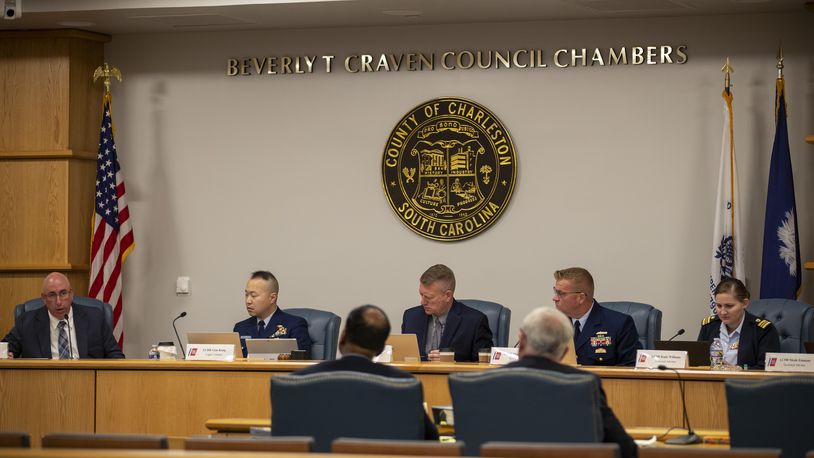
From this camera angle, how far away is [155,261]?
8883 millimetres

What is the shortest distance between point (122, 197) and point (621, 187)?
3629 mm

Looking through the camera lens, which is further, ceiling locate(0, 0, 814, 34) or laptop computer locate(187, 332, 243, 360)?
ceiling locate(0, 0, 814, 34)

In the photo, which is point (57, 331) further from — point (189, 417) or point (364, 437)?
point (364, 437)

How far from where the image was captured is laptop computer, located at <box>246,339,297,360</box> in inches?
258

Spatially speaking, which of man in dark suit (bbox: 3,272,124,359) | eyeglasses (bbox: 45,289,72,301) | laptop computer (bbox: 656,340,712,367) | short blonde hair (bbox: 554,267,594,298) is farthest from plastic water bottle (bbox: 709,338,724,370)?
eyeglasses (bbox: 45,289,72,301)

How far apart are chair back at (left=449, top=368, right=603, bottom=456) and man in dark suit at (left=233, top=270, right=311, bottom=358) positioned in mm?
3202

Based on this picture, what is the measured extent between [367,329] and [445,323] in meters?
2.73

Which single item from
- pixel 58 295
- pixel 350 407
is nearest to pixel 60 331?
pixel 58 295

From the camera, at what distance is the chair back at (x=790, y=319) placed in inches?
261

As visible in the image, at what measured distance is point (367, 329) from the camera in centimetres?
439

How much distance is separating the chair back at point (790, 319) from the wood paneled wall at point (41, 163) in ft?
15.8

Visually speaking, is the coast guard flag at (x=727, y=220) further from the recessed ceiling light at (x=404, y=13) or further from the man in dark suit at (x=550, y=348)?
the man in dark suit at (x=550, y=348)

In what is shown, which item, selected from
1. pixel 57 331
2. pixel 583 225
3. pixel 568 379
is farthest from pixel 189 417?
pixel 583 225

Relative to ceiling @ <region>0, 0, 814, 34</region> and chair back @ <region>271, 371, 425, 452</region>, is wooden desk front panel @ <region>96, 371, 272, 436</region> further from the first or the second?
ceiling @ <region>0, 0, 814, 34</region>
